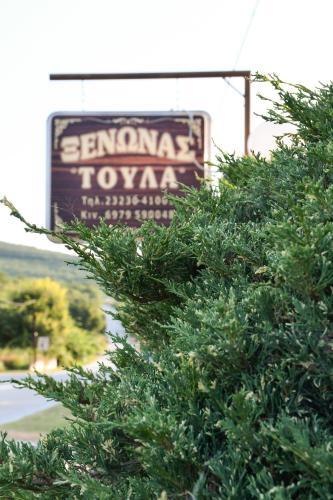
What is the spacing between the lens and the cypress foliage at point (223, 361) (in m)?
1.71

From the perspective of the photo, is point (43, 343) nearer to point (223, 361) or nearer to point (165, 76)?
point (165, 76)

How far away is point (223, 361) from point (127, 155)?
32.0 ft

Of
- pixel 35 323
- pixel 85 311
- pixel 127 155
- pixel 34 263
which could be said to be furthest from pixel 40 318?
pixel 34 263

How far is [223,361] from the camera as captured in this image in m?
1.82

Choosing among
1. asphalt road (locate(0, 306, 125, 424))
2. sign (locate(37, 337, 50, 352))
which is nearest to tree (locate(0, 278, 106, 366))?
sign (locate(37, 337, 50, 352))

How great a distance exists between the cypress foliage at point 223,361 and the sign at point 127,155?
838cm

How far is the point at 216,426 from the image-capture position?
1.77m

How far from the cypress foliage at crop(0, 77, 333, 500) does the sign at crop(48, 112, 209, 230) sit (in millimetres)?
8381

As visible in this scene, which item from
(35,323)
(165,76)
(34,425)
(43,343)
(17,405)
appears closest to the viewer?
(165,76)

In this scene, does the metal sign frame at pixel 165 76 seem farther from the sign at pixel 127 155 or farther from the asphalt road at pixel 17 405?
the asphalt road at pixel 17 405

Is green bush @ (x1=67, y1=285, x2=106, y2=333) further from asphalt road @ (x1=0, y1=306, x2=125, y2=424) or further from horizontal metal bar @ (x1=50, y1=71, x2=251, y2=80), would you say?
horizontal metal bar @ (x1=50, y1=71, x2=251, y2=80)

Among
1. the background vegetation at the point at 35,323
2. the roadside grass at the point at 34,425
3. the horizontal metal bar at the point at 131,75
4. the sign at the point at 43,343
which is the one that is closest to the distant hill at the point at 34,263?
the background vegetation at the point at 35,323

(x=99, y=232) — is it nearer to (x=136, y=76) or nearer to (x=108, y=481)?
(x=108, y=481)

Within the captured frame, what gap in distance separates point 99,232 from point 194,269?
0.35 m
